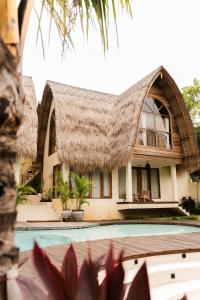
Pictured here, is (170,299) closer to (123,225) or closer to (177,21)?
(177,21)

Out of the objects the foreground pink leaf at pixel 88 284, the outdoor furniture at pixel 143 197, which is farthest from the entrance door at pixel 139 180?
the foreground pink leaf at pixel 88 284

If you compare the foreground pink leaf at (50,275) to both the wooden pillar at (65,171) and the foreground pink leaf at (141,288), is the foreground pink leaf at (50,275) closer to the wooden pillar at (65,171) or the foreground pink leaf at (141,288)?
the foreground pink leaf at (141,288)

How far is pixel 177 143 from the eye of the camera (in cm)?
1384

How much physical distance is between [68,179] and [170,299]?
9.06m

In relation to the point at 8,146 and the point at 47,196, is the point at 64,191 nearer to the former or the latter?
the point at 47,196

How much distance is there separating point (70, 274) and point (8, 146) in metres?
0.40

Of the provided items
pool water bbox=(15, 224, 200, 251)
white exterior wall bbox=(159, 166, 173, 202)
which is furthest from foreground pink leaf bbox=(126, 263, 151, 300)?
white exterior wall bbox=(159, 166, 173, 202)

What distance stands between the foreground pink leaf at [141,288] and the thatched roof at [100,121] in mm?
10953

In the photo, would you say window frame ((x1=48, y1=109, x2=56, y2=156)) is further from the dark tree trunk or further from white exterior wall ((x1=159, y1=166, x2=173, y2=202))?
the dark tree trunk

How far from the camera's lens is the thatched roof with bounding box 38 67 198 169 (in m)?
12.0

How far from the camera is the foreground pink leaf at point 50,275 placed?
0.63 metres

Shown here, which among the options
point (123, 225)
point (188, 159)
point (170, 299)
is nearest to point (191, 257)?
point (170, 299)

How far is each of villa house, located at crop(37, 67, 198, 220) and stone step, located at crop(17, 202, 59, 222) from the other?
25.1 inches

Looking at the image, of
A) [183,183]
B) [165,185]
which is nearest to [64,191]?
[165,185]
